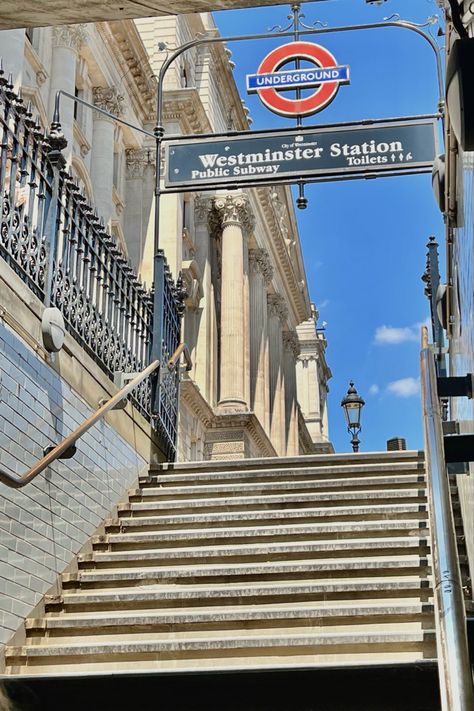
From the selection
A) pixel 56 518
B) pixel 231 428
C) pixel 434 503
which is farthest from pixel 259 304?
pixel 434 503

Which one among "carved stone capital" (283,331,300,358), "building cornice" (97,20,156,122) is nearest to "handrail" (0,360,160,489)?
"building cornice" (97,20,156,122)

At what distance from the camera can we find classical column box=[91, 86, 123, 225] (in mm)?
22500

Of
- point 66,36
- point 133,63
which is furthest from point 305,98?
point 133,63

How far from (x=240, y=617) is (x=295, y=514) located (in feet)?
6.05

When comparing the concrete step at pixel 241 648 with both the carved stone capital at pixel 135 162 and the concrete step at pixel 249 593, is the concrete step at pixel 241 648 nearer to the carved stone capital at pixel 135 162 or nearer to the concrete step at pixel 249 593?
the concrete step at pixel 249 593

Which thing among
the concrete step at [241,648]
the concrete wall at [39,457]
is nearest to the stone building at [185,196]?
the concrete wall at [39,457]

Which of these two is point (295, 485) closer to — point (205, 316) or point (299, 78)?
point (299, 78)

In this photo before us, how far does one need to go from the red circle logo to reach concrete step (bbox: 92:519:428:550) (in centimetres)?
627

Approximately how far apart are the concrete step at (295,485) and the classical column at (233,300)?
19.1m

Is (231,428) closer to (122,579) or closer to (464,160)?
(122,579)

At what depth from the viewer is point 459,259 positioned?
6.28 m

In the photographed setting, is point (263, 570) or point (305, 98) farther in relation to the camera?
point (305, 98)

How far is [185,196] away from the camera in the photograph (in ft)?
96.4

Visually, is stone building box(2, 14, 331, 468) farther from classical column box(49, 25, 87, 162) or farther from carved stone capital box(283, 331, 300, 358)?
carved stone capital box(283, 331, 300, 358)
